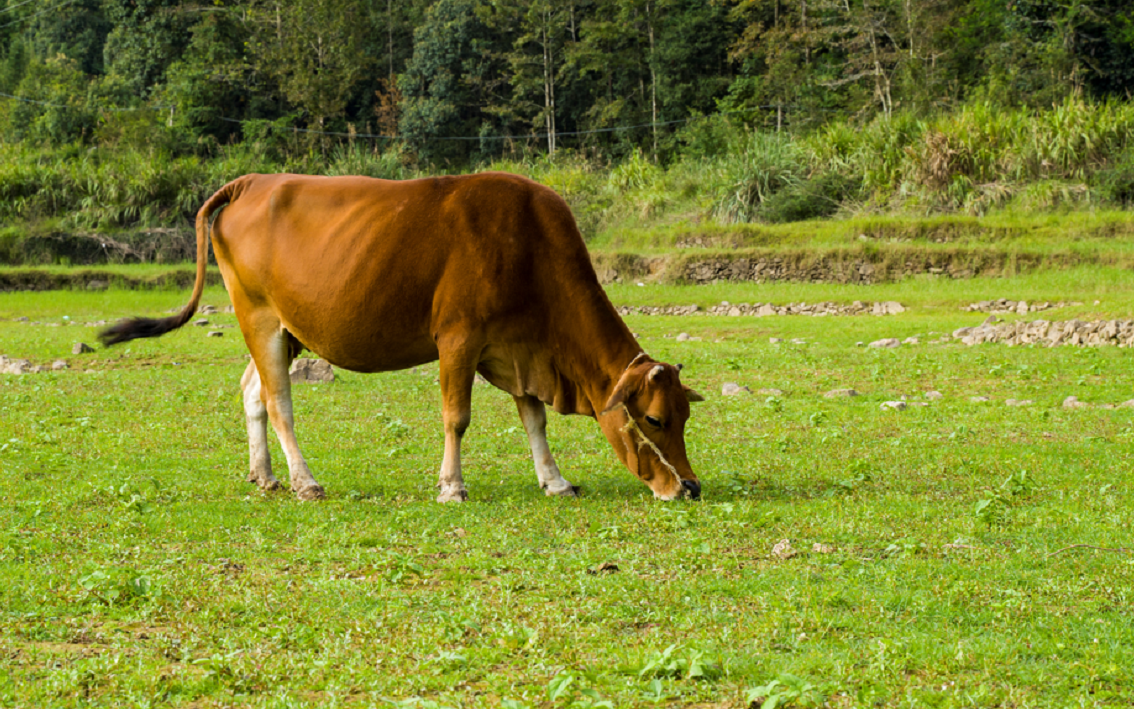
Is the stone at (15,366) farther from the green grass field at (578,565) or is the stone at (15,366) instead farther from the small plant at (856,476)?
the small plant at (856,476)

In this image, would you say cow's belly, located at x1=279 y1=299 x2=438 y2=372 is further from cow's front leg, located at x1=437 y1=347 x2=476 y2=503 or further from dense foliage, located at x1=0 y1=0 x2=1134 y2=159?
dense foliage, located at x1=0 y1=0 x2=1134 y2=159

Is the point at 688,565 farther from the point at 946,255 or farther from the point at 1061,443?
the point at 946,255

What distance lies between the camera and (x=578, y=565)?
280 inches

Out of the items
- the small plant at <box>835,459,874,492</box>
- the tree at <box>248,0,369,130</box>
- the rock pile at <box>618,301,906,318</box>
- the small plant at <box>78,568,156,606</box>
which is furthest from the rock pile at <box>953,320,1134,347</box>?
the tree at <box>248,0,369,130</box>

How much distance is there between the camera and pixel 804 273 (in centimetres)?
3578

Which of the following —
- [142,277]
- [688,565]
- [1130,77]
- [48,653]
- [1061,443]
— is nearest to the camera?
[48,653]

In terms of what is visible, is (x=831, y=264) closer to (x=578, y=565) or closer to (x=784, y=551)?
(x=784, y=551)

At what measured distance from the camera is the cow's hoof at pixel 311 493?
955 cm

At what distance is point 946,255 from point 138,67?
176 ft

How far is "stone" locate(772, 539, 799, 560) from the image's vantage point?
7387 millimetres

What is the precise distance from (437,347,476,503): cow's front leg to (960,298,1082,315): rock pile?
68.6 ft

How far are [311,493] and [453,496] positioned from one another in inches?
49.6

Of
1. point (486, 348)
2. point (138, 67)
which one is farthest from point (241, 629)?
point (138, 67)

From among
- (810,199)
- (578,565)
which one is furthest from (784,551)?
(810,199)
